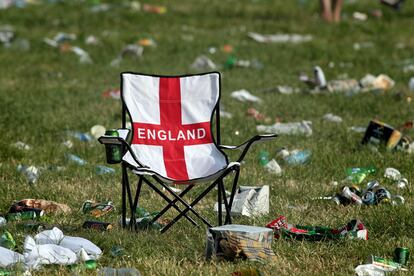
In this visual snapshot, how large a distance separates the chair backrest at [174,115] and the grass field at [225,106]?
1.34ft

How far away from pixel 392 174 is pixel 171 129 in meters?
1.83

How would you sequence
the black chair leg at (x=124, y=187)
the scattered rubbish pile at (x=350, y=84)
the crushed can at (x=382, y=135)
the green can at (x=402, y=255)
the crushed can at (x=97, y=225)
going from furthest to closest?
the scattered rubbish pile at (x=350, y=84) < the crushed can at (x=382, y=135) < the crushed can at (x=97, y=225) < the black chair leg at (x=124, y=187) < the green can at (x=402, y=255)

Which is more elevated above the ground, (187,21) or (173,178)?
(173,178)

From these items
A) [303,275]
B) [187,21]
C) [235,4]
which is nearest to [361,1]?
[235,4]

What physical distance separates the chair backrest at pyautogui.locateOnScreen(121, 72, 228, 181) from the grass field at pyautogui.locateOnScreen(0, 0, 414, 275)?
1.34ft

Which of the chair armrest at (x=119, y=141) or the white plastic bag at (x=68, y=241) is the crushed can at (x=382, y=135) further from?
the white plastic bag at (x=68, y=241)

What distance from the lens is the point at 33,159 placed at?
21.8ft

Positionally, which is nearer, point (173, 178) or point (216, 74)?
point (173, 178)

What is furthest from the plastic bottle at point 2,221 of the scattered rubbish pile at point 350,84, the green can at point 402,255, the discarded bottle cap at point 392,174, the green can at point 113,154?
the scattered rubbish pile at point 350,84

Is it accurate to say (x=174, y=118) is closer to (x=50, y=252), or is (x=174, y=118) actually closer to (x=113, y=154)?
(x=113, y=154)

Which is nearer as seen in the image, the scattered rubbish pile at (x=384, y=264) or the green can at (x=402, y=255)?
the scattered rubbish pile at (x=384, y=264)

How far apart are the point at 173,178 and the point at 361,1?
13.3m

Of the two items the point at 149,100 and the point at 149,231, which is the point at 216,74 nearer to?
the point at 149,100

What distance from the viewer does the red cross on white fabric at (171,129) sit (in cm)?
504
